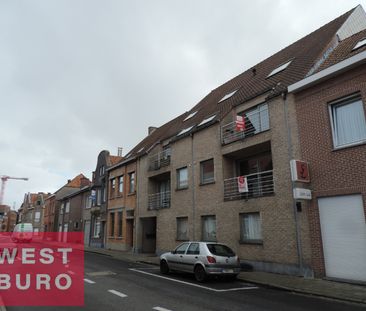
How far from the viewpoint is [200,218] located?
1791 centimetres

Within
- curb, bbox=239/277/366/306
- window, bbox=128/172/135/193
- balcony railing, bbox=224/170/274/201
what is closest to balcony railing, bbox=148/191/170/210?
window, bbox=128/172/135/193

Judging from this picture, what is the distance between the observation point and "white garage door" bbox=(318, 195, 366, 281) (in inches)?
423

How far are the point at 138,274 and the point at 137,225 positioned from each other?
11095 mm

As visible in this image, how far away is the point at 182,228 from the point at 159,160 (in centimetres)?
541

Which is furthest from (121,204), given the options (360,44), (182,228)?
(360,44)

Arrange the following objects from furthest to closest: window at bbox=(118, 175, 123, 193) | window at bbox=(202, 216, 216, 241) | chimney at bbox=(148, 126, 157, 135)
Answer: chimney at bbox=(148, 126, 157, 135), window at bbox=(118, 175, 123, 193), window at bbox=(202, 216, 216, 241)

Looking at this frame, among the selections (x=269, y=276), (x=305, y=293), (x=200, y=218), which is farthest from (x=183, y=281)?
(x=200, y=218)

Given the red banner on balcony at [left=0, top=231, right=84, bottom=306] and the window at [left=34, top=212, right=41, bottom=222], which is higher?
the window at [left=34, top=212, right=41, bottom=222]

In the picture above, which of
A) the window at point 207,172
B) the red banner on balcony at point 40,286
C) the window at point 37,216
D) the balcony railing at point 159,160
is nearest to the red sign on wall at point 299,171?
the window at point 207,172

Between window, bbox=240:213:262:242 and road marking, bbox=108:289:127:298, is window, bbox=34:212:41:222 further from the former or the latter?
road marking, bbox=108:289:127:298

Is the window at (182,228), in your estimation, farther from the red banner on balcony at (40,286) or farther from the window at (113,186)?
the window at (113,186)

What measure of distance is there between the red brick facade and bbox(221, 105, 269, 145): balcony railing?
221cm

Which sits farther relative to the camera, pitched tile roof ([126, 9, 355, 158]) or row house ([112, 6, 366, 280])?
pitched tile roof ([126, 9, 355, 158])

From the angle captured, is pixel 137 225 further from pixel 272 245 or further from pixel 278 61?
pixel 278 61
